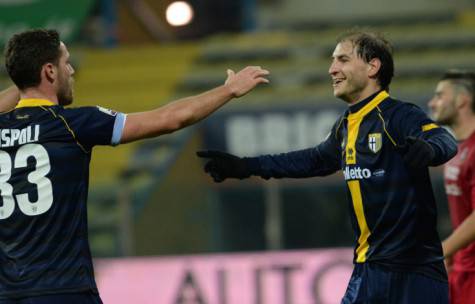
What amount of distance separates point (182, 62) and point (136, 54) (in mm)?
886

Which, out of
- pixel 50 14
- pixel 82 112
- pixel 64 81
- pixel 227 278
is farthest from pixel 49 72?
pixel 50 14

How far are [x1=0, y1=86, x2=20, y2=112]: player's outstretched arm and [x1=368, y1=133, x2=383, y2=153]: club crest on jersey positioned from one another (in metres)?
1.67

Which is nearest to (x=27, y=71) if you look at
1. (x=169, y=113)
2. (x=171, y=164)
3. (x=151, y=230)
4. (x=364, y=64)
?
(x=169, y=113)

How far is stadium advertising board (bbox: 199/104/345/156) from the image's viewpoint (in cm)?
1287

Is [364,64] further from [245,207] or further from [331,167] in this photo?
[245,207]

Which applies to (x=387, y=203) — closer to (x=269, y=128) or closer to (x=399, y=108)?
(x=399, y=108)

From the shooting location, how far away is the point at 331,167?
5871mm

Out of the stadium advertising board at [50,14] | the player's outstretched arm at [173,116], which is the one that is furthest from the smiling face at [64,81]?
the stadium advertising board at [50,14]

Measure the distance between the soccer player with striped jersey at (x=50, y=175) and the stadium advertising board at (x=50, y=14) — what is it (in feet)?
35.8

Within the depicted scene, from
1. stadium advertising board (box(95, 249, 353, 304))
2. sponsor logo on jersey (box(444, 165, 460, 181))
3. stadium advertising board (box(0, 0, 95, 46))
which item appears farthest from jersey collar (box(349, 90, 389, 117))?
stadium advertising board (box(0, 0, 95, 46))

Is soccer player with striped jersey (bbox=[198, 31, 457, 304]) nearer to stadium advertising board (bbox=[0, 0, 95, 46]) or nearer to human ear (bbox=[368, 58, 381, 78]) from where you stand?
human ear (bbox=[368, 58, 381, 78])

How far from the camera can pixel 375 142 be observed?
5.39 metres

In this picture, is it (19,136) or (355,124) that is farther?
(355,124)

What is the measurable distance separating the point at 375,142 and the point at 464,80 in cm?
168
